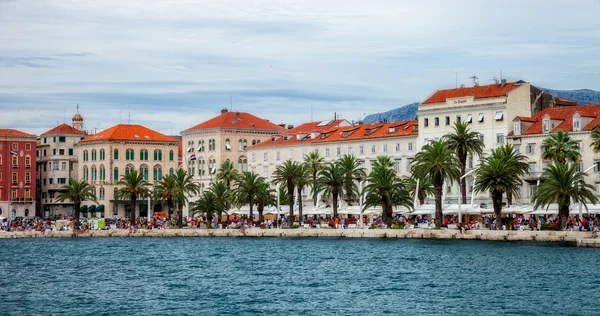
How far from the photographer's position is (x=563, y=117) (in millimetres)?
107312

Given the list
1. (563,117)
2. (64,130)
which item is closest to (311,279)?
(563,117)

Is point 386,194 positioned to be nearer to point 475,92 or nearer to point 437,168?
point 437,168

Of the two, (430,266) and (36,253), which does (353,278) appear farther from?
(36,253)

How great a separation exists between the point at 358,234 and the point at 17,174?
7366 centimetres

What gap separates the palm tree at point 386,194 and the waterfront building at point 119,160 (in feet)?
200

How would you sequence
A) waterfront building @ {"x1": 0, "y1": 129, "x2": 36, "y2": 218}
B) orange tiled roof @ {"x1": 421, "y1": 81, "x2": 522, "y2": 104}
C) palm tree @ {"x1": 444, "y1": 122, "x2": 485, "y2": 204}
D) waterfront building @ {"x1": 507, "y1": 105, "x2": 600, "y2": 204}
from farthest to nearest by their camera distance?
1. waterfront building @ {"x1": 0, "y1": 129, "x2": 36, "y2": 218}
2. orange tiled roof @ {"x1": 421, "y1": 81, "x2": 522, "y2": 104}
3. waterfront building @ {"x1": 507, "y1": 105, "x2": 600, "y2": 204}
4. palm tree @ {"x1": 444, "y1": 122, "x2": 485, "y2": 204}

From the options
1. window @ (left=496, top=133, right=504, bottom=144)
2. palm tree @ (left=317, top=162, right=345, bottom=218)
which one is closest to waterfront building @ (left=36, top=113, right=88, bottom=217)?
palm tree @ (left=317, top=162, right=345, bottom=218)

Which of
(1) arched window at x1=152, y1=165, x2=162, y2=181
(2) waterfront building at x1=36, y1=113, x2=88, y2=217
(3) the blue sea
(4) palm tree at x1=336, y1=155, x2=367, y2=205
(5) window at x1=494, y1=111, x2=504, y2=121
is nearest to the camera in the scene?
(3) the blue sea

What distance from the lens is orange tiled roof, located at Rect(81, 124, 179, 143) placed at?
6314 inches

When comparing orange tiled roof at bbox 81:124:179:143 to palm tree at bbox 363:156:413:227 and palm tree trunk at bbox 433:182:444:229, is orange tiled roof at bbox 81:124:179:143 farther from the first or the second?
palm tree trunk at bbox 433:182:444:229

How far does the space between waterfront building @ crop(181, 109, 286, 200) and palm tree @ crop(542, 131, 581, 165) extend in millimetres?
62617

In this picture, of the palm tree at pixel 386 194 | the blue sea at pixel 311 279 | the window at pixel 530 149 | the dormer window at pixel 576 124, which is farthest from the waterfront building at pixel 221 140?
the dormer window at pixel 576 124

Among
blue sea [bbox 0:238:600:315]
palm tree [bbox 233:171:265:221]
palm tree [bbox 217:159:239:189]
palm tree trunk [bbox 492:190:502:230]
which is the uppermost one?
palm tree [bbox 217:159:239:189]

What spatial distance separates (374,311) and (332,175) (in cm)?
5675
